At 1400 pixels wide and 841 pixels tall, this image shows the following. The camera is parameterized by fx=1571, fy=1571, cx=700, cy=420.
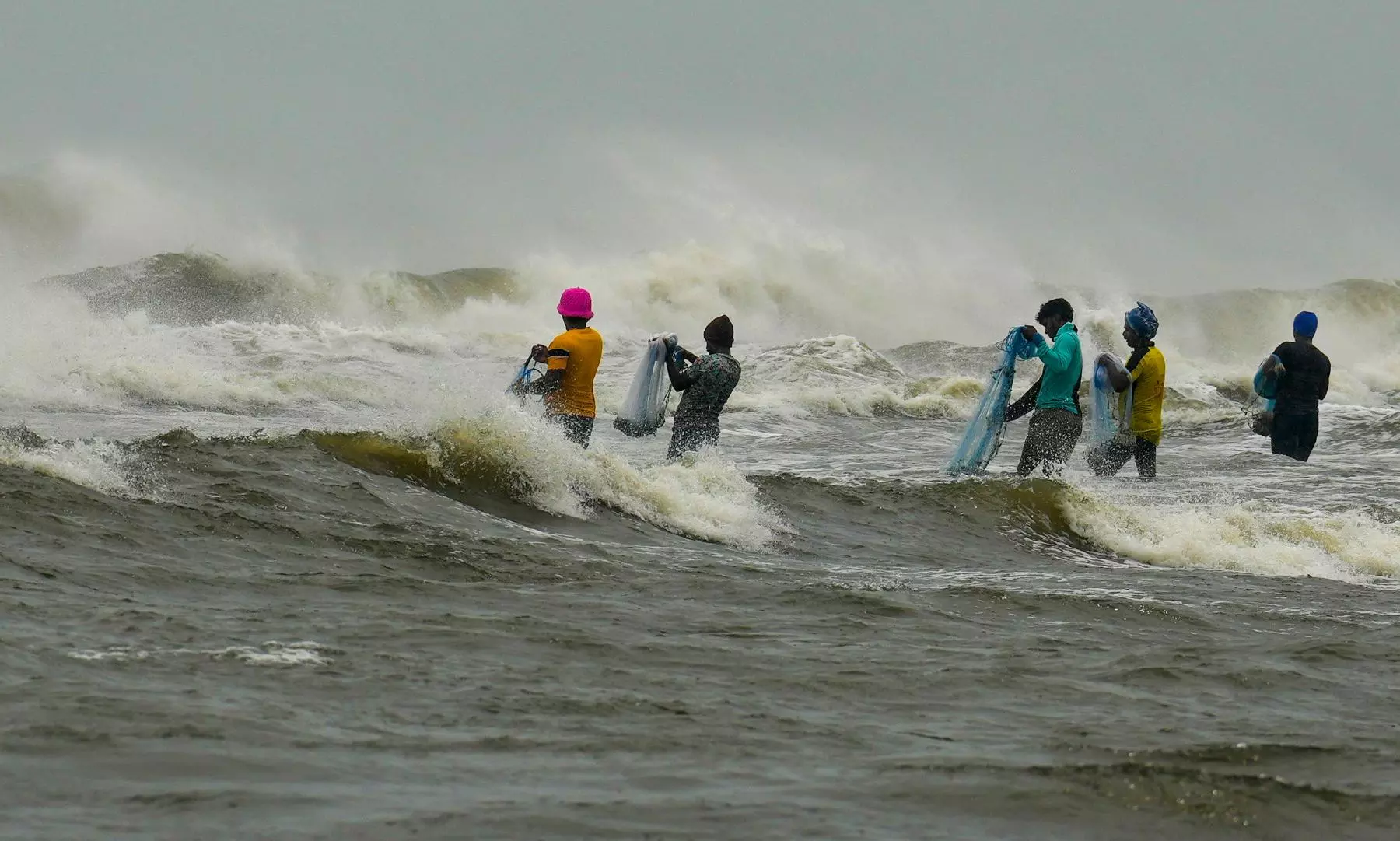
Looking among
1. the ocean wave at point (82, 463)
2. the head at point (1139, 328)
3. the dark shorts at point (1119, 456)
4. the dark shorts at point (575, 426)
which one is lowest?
the ocean wave at point (82, 463)

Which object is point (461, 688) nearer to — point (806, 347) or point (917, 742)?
point (917, 742)

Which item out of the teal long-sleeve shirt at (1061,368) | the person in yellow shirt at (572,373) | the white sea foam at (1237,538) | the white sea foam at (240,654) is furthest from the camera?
the teal long-sleeve shirt at (1061,368)

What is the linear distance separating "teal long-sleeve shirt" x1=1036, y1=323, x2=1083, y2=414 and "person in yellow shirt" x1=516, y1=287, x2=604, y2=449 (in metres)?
2.91

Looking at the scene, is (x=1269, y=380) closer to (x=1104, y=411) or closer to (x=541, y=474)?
(x=1104, y=411)

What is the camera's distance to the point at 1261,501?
471 inches

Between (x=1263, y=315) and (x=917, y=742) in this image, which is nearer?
(x=917, y=742)

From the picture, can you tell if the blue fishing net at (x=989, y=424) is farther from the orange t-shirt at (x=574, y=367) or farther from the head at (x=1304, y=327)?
the orange t-shirt at (x=574, y=367)

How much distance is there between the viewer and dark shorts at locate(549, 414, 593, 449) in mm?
9703

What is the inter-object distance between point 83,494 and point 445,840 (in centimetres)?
438

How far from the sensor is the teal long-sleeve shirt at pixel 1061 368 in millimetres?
10188

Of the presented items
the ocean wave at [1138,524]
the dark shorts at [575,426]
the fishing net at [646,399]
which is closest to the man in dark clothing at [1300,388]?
the ocean wave at [1138,524]

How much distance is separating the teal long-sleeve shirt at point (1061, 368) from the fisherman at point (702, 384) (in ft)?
6.66

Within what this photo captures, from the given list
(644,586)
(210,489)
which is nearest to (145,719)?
(644,586)

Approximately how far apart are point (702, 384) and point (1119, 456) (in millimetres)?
3274
